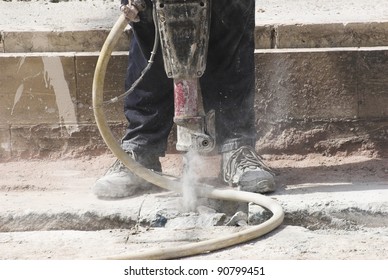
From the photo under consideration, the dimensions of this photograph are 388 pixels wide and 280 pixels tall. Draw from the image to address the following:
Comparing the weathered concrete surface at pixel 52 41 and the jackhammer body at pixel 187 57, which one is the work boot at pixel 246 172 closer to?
the jackhammer body at pixel 187 57

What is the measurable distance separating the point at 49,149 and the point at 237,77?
1370mm

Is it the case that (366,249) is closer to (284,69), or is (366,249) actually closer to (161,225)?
(161,225)

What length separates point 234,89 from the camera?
4555 mm

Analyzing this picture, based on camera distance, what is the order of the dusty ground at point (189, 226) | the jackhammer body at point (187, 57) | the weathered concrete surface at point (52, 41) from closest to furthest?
the dusty ground at point (189, 226) < the jackhammer body at point (187, 57) < the weathered concrete surface at point (52, 41)

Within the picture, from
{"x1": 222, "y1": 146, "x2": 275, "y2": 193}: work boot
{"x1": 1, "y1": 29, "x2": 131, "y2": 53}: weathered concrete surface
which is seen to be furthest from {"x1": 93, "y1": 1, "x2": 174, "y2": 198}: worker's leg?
{"x1": 1, "y1": 29, "x2": 131, "y2": 53}: weathered concrete surface

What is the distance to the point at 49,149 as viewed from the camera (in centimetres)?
528

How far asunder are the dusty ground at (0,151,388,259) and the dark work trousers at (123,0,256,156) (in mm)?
292

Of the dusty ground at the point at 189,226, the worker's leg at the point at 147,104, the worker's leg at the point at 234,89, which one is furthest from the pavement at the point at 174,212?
the worker's leg at the point at 147,104

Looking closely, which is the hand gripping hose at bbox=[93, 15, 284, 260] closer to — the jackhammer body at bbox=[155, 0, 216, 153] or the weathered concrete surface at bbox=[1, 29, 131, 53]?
the jackhammer body at bbox=[155, 0, 216, 153]

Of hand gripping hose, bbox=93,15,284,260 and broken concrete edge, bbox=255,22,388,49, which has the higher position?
broken concrete edge, bbox=255,22,388,49

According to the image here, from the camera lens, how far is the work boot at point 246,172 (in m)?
4.37

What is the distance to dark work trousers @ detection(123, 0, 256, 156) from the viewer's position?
4457 millimetres

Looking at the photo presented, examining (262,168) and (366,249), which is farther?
(262,168)

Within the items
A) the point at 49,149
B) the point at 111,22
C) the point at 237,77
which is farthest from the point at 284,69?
the point at 49,149
